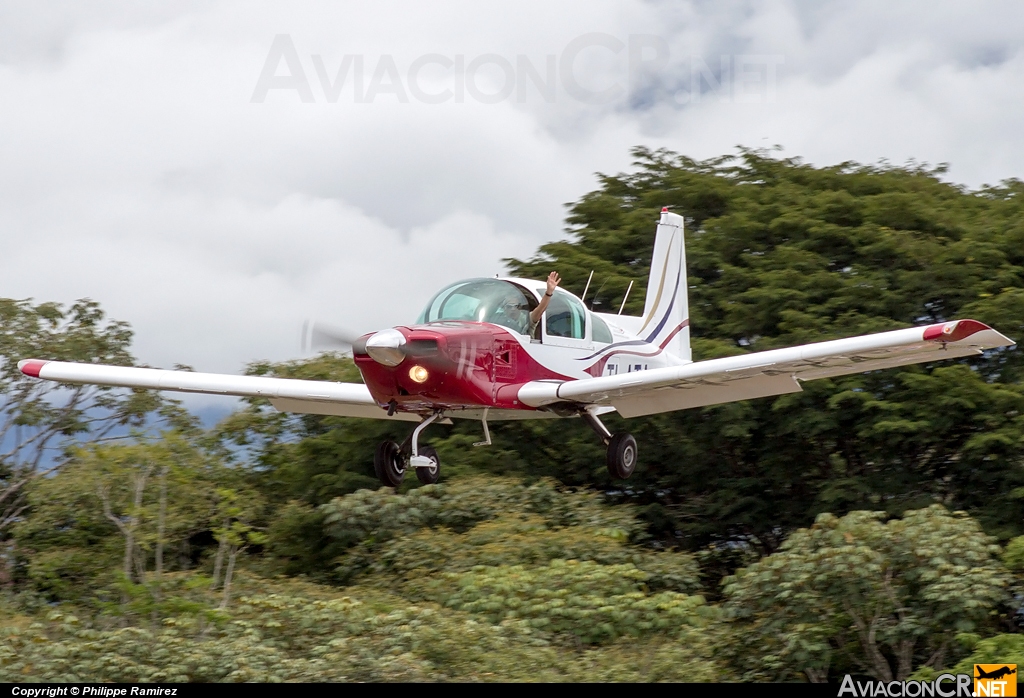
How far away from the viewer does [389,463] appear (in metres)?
12.0

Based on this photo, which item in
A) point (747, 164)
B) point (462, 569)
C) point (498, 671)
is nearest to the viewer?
point (498, 671)

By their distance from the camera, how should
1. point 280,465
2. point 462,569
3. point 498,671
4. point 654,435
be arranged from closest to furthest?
point 498,671 → point 462,569 → point 654,435 → point 280,465

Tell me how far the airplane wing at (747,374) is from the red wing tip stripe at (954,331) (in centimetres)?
2

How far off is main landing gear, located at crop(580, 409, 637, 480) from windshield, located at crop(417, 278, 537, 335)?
147 cm

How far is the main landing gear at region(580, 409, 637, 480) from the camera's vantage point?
40.9 feet

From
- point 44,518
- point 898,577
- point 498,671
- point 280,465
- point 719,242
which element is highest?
point 719,242

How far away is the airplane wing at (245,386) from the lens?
12.5m

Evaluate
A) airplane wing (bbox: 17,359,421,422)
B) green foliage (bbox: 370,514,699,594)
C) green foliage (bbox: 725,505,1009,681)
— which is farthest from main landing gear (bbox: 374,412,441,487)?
green foliage (bbox: 725,505,1009,681)

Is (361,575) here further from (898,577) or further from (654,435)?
(898,577)

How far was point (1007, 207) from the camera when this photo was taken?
20.1m

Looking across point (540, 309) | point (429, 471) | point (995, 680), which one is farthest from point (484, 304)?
Answer: point (995, 680)

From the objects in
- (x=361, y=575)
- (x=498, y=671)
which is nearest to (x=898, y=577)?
(x=498, y=671)

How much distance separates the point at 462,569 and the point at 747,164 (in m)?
11.3

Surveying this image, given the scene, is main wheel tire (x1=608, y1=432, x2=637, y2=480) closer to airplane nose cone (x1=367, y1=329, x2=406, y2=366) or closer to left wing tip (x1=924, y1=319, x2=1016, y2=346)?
airplane nose cone (x1=367, y1=329, x2=406, y2=366)
